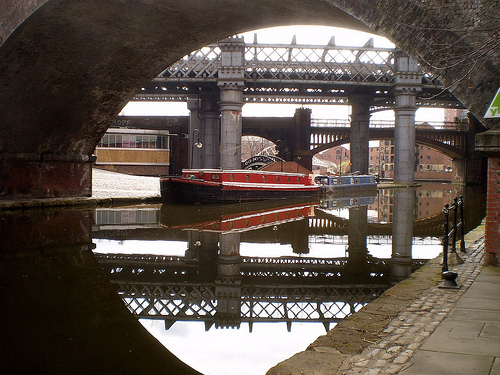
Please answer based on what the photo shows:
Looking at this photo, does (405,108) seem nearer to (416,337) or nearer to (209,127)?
(209,127)

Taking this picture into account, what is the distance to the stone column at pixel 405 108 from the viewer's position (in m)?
32.9

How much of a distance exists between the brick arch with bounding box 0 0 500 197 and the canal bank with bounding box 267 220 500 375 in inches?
96.7

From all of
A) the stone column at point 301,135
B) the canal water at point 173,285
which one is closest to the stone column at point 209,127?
the stone column at point 301,135

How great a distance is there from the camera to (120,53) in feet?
42.4

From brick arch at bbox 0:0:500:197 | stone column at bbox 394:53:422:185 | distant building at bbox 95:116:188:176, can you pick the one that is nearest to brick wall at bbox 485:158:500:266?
brick arch at bbox 0:0:500:197

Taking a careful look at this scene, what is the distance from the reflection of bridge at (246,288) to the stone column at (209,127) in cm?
2839

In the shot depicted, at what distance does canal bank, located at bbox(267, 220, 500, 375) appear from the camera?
3.27 m

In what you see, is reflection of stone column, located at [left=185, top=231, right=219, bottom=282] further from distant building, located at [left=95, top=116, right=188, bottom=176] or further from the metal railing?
distant building, located at [left=95, top=116, right=188, bottom=176]

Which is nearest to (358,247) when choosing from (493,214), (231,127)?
(493,214)

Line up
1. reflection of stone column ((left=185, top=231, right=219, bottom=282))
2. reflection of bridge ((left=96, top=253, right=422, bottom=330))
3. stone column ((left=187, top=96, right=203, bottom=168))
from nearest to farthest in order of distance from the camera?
reflection of bridge ((left=96, top=253, right=422, bottom=330)) < reflection of stone column ((left=185, top=231, right=219, bottom=282)) < stone column ((left=187, top=96, right=203, bottom=168))

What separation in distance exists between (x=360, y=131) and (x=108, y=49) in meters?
29.7

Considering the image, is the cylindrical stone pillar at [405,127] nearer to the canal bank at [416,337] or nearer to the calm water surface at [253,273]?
the calm water surface at [253,273]

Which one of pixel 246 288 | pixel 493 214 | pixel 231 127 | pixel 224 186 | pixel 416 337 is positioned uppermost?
pixel 231 127

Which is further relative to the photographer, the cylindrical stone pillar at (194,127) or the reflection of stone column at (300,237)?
the cylindrical stone pillar at (194,127)
